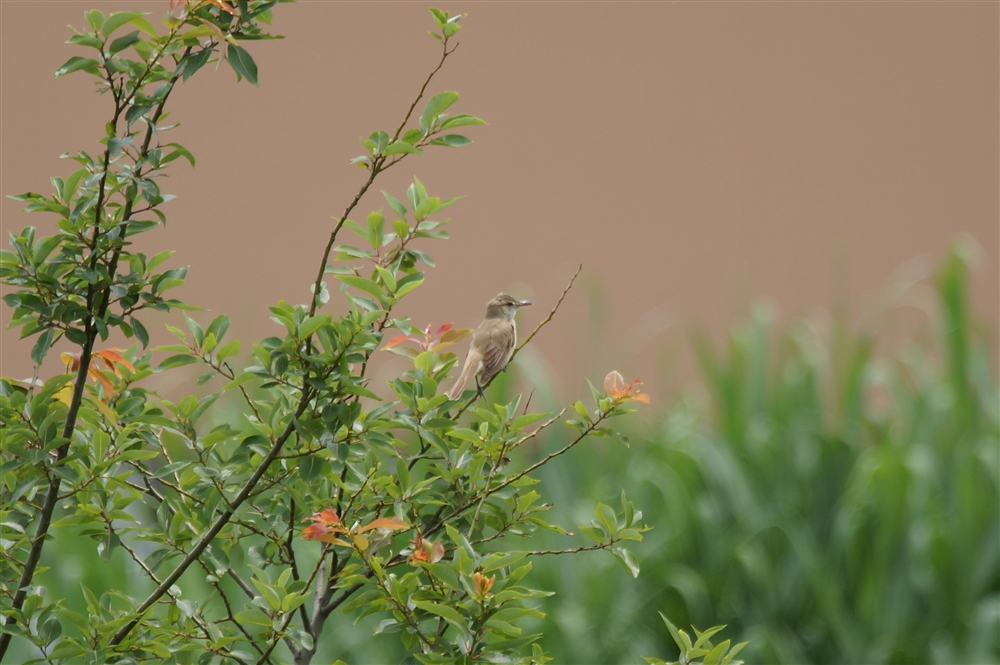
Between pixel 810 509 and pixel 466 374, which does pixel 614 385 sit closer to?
pixel 466 374

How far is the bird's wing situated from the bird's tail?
0.03 m

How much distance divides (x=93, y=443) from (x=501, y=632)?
0.59 m

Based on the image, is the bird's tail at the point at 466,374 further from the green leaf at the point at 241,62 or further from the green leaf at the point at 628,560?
the green leaf at the point at 241,62

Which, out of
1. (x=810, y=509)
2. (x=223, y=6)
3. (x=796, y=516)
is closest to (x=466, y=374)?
(x=223, y=6)

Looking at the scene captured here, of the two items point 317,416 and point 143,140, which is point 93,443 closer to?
point 317,416

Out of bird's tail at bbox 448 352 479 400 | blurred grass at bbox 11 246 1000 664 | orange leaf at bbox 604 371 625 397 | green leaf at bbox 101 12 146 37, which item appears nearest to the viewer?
green leaf at bbox 101 12 146 37

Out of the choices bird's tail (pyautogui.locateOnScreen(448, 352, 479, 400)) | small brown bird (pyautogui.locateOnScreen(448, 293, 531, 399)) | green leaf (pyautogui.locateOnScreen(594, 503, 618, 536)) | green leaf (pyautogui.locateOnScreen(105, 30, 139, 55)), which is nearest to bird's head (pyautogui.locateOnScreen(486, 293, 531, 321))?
small brown bird (pyautogui.locateOnScreen(448, 293, 531, 399))

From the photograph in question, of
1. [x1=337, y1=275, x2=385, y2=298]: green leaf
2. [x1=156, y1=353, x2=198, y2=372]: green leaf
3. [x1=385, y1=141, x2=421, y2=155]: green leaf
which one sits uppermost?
[x1=385, y1=141, x2=421, y2=155]: green leaf

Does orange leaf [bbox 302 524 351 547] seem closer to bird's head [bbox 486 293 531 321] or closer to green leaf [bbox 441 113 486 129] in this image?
green leaf [bbox 441 113 486 129]

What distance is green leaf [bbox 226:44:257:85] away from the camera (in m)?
1.26

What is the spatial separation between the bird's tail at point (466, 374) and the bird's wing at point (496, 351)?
0.03 metres

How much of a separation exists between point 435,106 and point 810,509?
2.61 m

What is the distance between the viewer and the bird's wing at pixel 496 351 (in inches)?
71.9

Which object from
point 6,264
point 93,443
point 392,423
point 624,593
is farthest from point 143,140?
point 624,593
